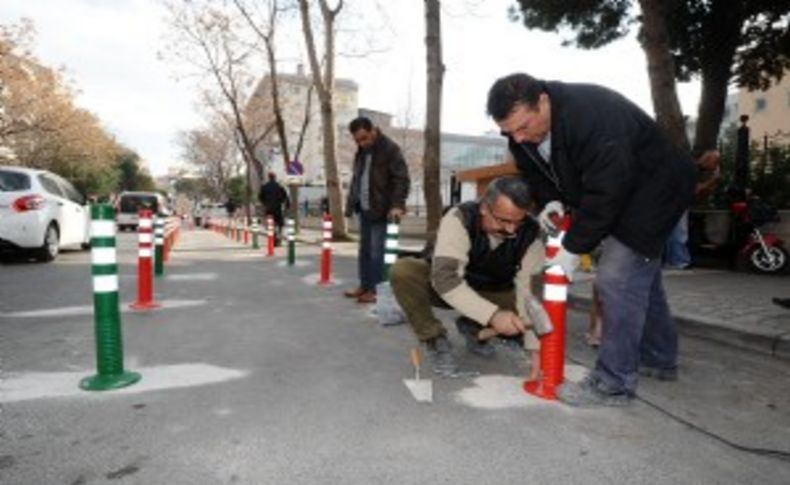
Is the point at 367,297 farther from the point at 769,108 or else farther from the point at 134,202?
the point at 769,108

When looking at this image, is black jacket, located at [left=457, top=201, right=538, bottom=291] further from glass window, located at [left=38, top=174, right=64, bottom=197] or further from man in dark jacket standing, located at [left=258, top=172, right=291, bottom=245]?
man in dark jacket standing, located at [left=258, top=172, right=291, bottom=245]

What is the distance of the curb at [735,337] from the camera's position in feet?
15.9

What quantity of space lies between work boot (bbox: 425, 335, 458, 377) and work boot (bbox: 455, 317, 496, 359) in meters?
0.49

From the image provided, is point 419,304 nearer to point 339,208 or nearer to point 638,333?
point 638,333

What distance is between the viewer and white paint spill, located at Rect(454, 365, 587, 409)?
3.56 meters

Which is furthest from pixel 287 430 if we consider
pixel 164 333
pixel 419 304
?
pixel 164 333

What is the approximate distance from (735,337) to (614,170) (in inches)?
113

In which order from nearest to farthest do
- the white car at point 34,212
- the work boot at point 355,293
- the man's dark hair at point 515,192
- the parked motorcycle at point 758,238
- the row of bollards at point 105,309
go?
the man's dark hair at point 515,192 → the row of bollards at point 105,309 → the work boot at point 355,293 → the parked motorcycle at point 758,238 → the white car at point 34,212

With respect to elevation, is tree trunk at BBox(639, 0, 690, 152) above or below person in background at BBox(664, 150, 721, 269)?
above

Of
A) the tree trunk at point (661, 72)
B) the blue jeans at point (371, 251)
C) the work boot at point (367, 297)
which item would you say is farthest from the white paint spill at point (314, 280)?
the tree trunk at point (661, 72)

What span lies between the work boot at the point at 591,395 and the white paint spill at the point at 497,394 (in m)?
0.11

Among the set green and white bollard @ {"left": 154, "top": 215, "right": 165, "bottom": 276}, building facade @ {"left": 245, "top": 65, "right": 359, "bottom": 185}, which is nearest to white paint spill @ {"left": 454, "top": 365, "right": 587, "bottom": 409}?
green and white bollard @ {"left": 154, "top": 215, "right": 165, "bottom": 276}

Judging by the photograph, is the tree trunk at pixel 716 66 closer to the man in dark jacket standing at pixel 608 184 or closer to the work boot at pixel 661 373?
the work boot at pixel 661 373

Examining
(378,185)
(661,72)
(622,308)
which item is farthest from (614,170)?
(661,72)
